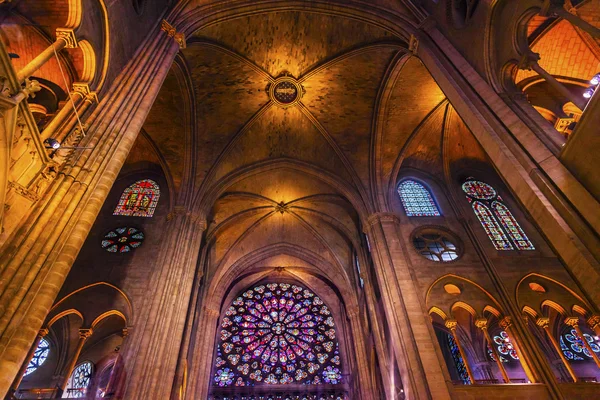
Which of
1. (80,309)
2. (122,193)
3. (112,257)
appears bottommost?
(80,309)

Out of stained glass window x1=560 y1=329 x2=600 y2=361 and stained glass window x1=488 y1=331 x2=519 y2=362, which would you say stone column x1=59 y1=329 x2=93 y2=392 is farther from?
stained glass window x1=560 y1=329 x2=600 y2=361

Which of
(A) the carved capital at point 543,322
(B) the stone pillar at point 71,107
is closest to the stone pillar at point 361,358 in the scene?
(A) the carved capital at point 543,322

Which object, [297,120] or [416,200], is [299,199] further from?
[416,200]

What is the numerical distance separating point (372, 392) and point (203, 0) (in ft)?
47.3

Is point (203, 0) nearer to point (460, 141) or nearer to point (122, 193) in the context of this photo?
point (122, 193)

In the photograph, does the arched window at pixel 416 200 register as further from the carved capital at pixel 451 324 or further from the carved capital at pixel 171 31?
the carved capital at pixel 171 31

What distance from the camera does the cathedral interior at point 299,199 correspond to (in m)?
4.61

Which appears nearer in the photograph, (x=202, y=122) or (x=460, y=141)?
(x=202, y=122)

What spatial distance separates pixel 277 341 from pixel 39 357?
9.93m

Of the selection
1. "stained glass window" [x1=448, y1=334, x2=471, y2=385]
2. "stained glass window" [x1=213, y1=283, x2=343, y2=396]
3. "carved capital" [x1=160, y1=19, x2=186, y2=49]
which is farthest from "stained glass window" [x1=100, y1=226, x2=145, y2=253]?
"stained glass window" [x1=448, y1=334, x2=471, y2=385]

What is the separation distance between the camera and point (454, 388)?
8758 millimetres

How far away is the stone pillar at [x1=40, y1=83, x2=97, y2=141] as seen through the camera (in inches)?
180

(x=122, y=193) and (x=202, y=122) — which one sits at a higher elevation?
(x=202, y=122)

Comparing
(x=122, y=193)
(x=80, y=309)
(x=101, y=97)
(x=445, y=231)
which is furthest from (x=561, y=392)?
(x=122, y=193)
